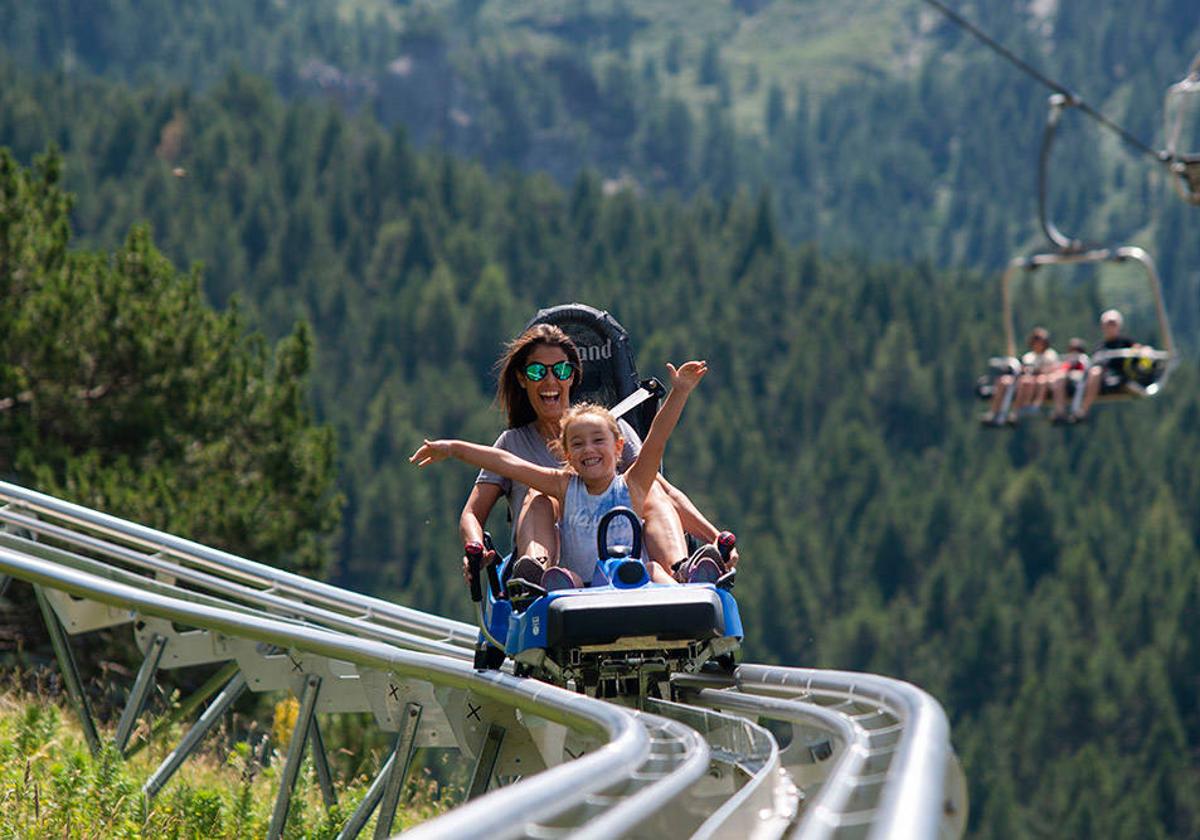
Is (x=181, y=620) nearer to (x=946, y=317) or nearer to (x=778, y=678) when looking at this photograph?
(x=778, y=678)

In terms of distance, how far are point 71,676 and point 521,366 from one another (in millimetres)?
2303

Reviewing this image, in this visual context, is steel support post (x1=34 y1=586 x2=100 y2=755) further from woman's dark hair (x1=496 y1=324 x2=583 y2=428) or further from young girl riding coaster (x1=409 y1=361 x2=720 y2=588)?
woman's dark hair (x1=496 y1=324 x2=583 y2=428)

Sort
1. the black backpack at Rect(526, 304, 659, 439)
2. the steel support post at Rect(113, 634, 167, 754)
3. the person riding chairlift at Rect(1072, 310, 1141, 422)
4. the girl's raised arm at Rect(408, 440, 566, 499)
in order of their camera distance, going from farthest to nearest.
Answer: the person riding chairlift at Rect(1072, 310, 1141, 422), the black backpack at Rect(526, 304, 659, 439), the steel support post at Rect(113, 634, 167, 754), the girl's raised arm at Rect(408, 440, 566, 499)

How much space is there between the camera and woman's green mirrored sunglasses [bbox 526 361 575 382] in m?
8.54

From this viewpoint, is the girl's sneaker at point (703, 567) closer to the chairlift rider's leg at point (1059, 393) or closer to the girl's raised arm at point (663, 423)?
the girl's raised arm at point (663, 423)

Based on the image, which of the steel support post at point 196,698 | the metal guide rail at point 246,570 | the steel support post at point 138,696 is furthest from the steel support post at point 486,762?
the metal guide rail at point 246,570

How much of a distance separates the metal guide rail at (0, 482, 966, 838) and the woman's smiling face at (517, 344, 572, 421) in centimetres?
128

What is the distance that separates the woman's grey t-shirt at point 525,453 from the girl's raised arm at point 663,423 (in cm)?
35

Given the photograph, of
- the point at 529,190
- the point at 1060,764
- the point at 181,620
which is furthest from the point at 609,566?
the point at 529,190

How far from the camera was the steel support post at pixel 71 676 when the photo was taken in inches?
339

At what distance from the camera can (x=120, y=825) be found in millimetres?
7234

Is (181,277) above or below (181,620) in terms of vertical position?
below

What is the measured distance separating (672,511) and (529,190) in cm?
15891

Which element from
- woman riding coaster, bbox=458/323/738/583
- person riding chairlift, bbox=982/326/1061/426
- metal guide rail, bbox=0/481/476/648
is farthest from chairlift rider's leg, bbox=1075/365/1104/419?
woman riding coaster, bbox=458/323/738/583
